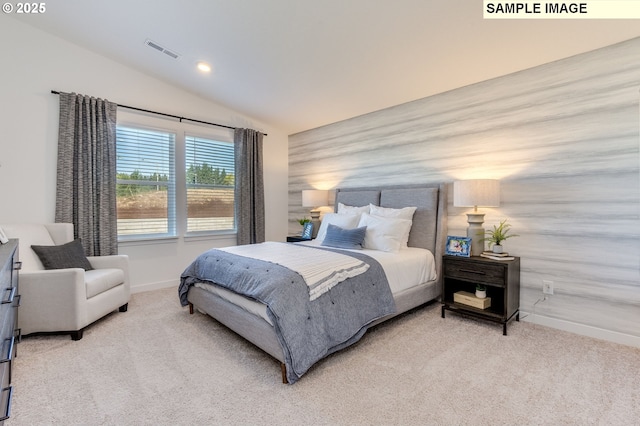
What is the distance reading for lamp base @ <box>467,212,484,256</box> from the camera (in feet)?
9.81

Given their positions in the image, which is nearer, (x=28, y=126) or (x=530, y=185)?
(x=530, y=185)

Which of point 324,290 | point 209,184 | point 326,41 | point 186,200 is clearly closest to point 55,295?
point 186,200

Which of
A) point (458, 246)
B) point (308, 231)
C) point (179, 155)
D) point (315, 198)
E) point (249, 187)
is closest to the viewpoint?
point (458, 246)

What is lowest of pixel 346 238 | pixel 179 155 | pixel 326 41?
pixel 346 238

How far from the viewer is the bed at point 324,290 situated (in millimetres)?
1977

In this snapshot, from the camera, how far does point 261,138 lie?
16.5 ft

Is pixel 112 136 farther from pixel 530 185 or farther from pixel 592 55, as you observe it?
pixel 592 55

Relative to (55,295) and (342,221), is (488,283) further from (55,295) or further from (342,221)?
(55,295)

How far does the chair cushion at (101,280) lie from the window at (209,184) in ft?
4.54

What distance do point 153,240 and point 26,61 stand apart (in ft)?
7.78

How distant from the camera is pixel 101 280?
2.88m

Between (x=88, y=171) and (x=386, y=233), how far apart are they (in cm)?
350

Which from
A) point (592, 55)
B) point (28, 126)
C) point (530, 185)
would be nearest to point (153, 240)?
point (28, 126)

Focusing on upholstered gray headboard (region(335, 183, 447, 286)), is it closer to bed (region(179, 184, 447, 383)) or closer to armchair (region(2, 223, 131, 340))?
bed (region(179, 184, 447, 383))
